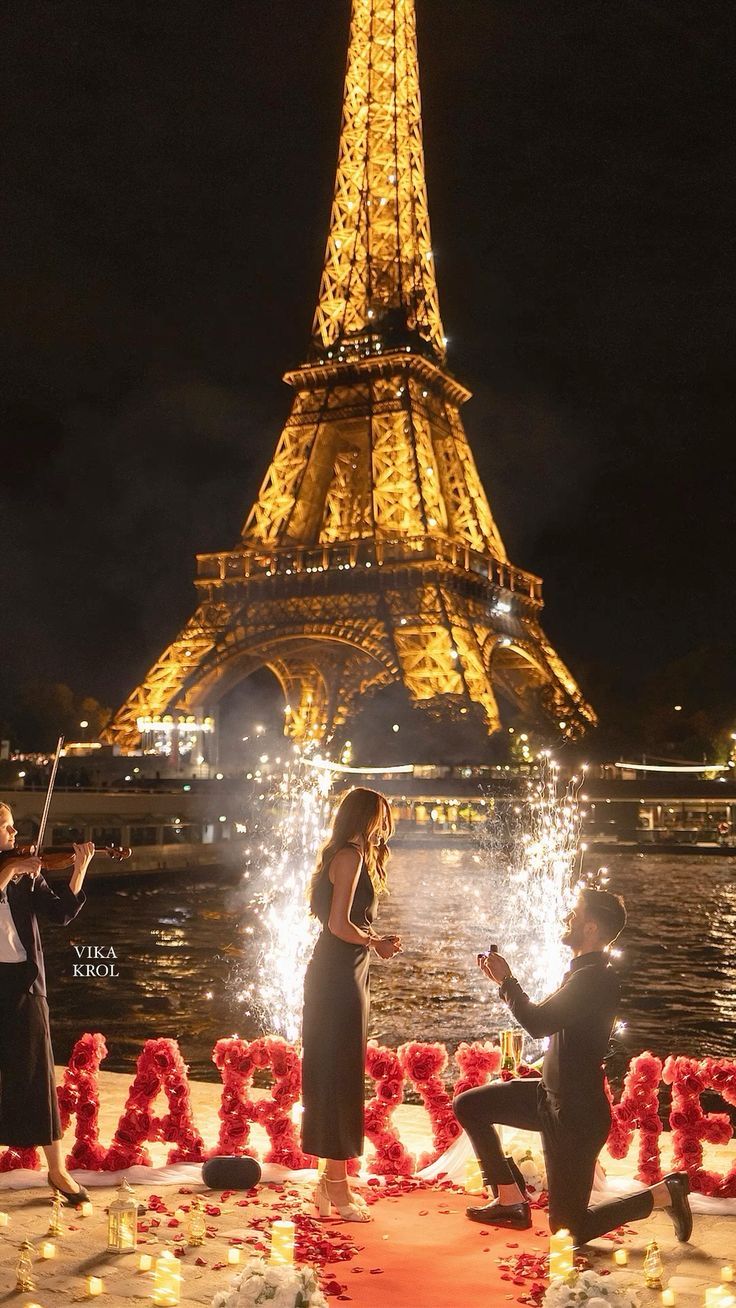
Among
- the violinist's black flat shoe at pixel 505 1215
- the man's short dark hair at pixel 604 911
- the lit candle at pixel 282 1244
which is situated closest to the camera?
the lit candle at pixel 282 1244

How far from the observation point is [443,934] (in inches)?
808

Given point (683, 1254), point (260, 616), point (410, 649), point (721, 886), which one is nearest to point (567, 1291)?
point (683, 1254)

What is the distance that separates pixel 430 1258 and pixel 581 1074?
1015 mm

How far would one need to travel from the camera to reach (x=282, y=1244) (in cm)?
436

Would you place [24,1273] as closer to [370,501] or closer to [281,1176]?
[281,1176]

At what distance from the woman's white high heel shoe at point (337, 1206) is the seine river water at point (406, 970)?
5.14 metres

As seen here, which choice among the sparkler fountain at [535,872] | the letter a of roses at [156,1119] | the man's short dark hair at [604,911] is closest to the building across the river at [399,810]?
the sparkler fountain at [535,872]

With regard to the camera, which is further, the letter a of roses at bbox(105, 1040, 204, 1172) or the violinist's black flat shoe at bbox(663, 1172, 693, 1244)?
the letter a of roses at bbox(105, 1040, 204, 1172)

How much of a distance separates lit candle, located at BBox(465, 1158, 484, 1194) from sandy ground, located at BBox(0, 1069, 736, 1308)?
81cm

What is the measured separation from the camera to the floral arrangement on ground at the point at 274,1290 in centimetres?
383

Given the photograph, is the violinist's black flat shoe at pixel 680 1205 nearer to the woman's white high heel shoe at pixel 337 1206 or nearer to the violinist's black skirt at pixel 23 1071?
the woman's white high heel shoe at pixel 337 1206

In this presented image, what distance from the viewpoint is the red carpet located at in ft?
16.0

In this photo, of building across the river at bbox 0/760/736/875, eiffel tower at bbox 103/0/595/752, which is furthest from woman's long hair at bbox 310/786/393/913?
eiffel tower at bbox 103/0/595/752

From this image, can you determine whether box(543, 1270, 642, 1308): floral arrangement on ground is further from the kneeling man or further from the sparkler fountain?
the sparkler fountain
